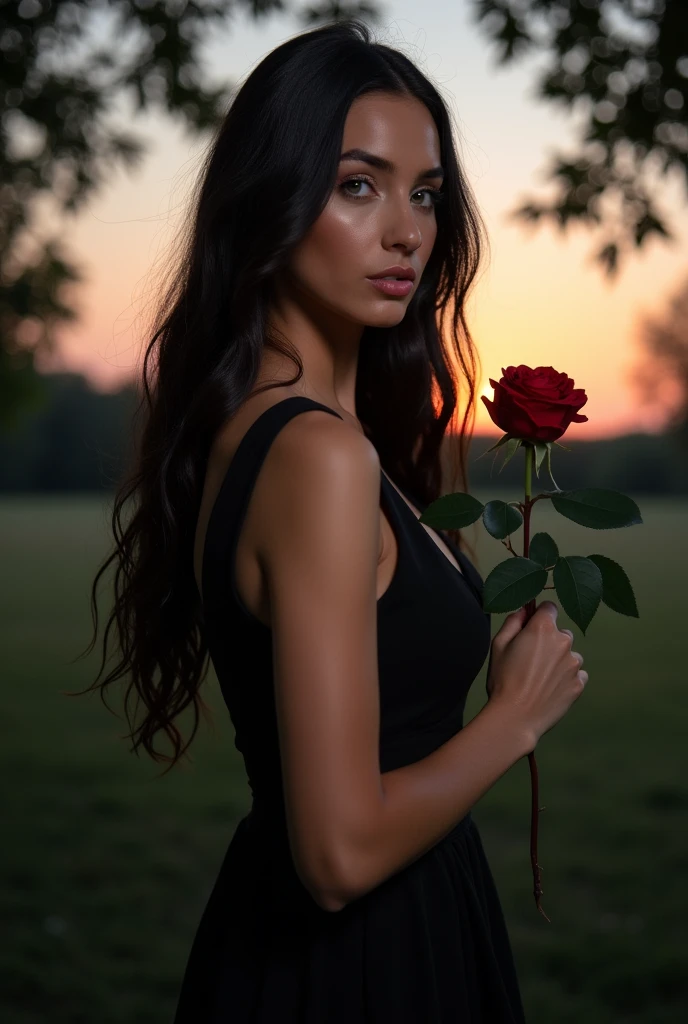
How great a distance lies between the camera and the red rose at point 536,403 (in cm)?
193

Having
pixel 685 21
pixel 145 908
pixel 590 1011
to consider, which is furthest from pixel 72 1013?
pixel 685 21

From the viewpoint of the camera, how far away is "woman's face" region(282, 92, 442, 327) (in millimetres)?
1968

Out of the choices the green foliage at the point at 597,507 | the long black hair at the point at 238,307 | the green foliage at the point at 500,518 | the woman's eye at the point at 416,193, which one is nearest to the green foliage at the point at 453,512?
the green foliage at the point at 500,518

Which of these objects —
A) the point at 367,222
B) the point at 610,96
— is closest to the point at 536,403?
the point at 367,222

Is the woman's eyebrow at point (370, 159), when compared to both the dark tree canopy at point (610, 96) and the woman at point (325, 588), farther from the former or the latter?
the dark tree canopy at point (610, 96)

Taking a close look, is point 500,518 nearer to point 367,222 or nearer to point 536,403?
point 536,403

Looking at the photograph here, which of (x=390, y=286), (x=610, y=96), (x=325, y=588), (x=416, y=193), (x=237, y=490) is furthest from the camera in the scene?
(x=610, y=96)

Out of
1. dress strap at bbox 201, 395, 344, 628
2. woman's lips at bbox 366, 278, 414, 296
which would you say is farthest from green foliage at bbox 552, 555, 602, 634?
woman's lips at bbox 366, 278, 414, 296

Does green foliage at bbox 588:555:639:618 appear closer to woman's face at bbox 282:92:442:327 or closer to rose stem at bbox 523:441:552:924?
rose stem at bbox 523:441:552:924

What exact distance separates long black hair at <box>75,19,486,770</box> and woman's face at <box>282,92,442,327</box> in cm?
3

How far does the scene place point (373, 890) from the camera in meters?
2.00

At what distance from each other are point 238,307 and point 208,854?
5.73 meters

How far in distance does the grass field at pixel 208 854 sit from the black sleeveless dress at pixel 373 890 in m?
0.31

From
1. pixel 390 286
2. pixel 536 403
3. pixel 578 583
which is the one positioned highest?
pixel 390 286
